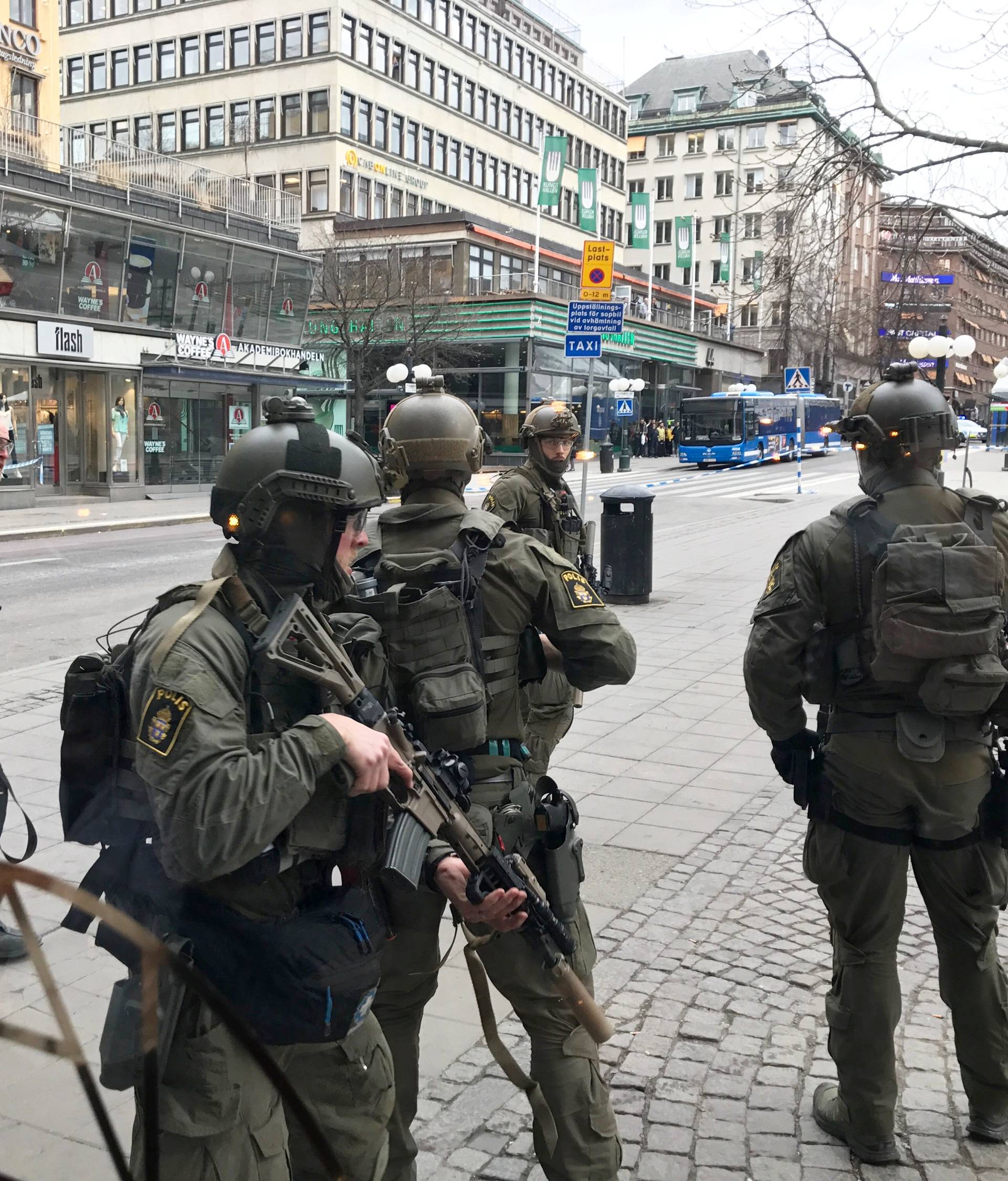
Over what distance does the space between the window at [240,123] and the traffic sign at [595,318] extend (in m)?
44.6

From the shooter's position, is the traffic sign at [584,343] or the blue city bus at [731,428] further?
the blue city bus at [731,428]

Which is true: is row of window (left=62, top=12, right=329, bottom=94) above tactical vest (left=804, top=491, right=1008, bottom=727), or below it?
above

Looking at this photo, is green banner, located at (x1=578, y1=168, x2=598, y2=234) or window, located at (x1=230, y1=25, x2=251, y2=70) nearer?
green banner, located at (x1=578, y1=168, x2=598, y2=234)

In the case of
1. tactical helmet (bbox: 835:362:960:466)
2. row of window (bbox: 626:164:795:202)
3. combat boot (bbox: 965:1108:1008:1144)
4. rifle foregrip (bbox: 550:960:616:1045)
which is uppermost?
row of window (bbox: 626:164:795:202)

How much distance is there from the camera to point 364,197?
51.3 m

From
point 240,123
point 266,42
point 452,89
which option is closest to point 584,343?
point 266,42

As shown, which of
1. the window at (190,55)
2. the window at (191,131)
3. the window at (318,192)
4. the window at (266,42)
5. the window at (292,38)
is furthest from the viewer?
the window at (191,131)

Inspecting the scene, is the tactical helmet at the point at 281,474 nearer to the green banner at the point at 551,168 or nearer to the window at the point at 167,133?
the green banner at the point at 551,168

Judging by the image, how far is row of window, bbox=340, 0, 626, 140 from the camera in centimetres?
5122

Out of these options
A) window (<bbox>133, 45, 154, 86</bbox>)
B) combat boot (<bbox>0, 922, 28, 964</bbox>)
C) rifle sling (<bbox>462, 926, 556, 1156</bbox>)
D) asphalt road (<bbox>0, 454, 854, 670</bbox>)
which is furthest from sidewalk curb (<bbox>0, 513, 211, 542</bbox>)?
window (<bbox>133, 45, 154, 86</bbox>)

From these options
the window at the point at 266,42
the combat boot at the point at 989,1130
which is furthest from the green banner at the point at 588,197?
the combat boot at the point at 989,1130

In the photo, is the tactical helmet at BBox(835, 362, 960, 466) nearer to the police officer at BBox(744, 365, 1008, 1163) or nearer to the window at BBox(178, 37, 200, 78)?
the police officer at BBox(744, 365, 1008, 1163)

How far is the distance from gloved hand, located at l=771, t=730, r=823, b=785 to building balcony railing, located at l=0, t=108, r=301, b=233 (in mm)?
27270

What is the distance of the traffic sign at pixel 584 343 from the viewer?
40.5 feet
